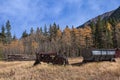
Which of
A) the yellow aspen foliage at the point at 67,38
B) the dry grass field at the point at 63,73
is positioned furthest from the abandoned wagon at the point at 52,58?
the yellow aspen foliage at the point at 67,38

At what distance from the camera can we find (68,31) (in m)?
148

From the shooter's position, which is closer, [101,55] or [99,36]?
[101,55]

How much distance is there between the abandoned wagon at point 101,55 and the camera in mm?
39125

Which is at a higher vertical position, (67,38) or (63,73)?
(67,38)

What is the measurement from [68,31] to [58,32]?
14.5 m

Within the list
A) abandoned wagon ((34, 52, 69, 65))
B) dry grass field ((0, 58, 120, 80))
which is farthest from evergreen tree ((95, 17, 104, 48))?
A: dry grass field ((0, 58, 120, 80))

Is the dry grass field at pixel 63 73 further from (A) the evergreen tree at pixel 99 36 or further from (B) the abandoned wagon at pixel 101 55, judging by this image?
(A) the evergreen tree at pixel 99 36

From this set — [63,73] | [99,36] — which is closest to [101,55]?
[63,73]

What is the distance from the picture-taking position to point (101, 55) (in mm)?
39469

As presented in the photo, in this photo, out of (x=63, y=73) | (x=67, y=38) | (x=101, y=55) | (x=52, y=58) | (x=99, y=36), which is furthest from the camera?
(x=67, y=38)

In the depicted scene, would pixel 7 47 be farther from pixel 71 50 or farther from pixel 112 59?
pixel 112 59

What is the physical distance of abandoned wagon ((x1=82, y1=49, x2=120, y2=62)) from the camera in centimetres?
3912

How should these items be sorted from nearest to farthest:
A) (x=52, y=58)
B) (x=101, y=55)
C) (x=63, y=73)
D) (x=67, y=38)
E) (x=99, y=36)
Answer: (x=63, y=73), (x=52, y=58), (x=101, y=55), (x=99, y=36), (x=67, y=38)

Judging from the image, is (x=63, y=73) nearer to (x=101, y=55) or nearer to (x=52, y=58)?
(x=52, y=58)
